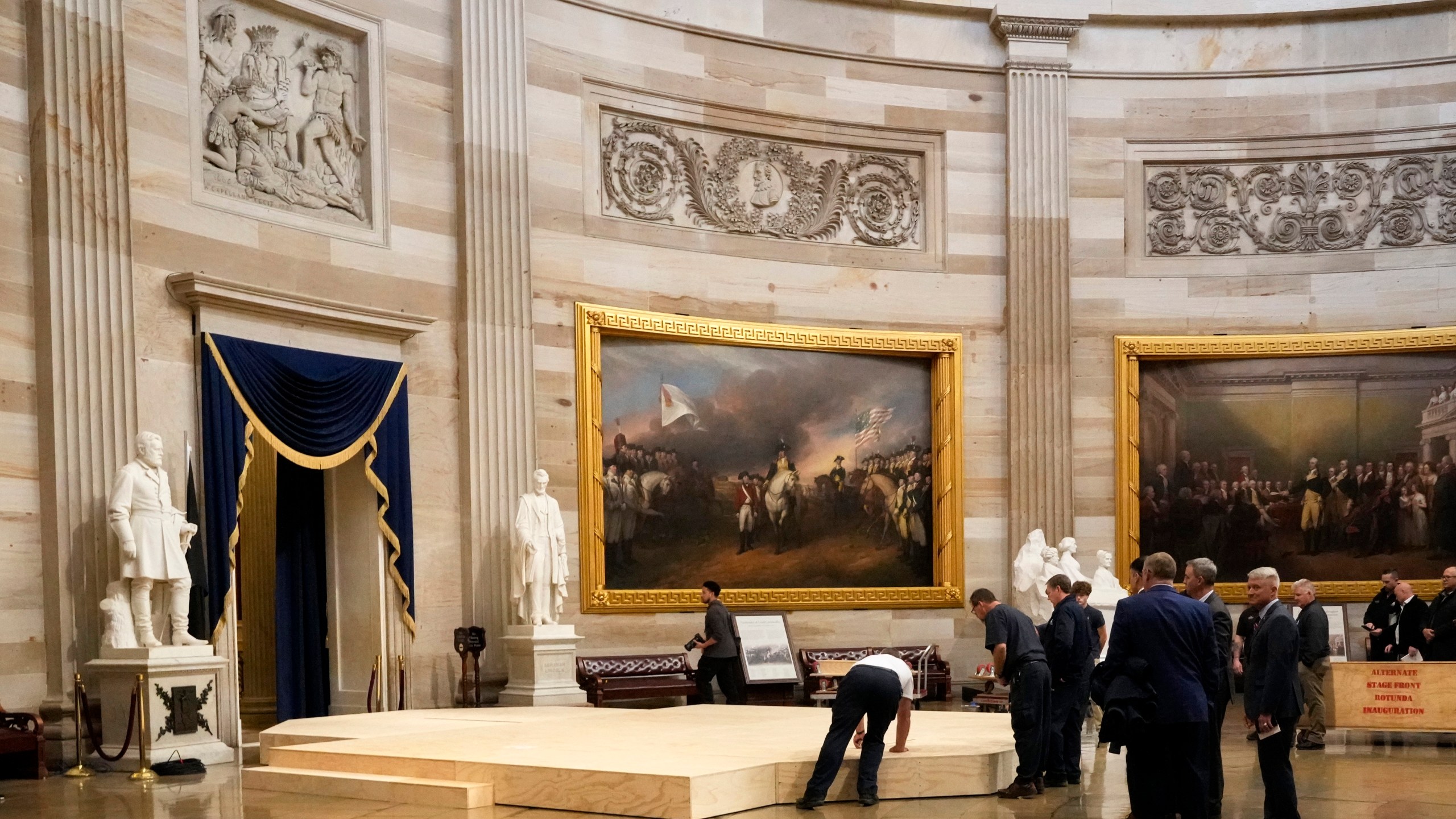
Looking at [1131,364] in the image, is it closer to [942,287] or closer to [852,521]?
[942,287]

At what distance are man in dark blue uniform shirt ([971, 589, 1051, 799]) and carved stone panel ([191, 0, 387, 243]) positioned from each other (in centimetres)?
897

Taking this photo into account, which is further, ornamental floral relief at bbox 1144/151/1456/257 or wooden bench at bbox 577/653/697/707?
ornamental floral relief at bbox 1144/151/1456/257

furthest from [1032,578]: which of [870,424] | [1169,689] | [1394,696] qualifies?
[1169,689]

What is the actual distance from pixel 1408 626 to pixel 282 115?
13.6 metres

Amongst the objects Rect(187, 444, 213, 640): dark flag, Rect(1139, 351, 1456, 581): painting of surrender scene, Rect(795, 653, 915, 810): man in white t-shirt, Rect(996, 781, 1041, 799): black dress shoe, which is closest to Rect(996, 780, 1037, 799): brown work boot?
Rect(996, 781, 1041, 799): black dress shoe

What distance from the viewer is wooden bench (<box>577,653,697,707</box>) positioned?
57.9ft

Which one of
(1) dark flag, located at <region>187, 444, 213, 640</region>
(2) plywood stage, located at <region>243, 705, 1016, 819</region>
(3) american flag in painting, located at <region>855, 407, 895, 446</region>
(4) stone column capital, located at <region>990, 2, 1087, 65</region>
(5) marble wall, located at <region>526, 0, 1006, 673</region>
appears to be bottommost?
(2) plywood stage, located at <region>243, 705, 1016, 819</region>

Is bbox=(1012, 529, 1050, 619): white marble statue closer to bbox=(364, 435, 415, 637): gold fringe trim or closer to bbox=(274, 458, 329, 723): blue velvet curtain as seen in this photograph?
bbox=(364, 435, 415, 637): gold fringe trim

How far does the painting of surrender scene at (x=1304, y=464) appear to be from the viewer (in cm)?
2164

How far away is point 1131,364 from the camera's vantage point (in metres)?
22.1

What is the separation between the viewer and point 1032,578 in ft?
66.4

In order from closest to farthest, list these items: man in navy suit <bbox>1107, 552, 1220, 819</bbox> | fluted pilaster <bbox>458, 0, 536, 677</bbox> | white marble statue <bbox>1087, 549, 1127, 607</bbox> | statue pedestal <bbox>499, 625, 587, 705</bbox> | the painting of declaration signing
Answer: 1. man in navy suit <bbox>1107, 552, 1220, 819</bbox>
2. statue pedestal <bbox>499, 625, 587, 705</bbox>
3. fluted pilaster <bbox>458, 0, 536, 677</bbox>
4. the painting of declaration signing
5. white marble statue <bbox>1087, 549, 1127, 607</bbox>

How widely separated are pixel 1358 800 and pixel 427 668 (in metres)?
10.2

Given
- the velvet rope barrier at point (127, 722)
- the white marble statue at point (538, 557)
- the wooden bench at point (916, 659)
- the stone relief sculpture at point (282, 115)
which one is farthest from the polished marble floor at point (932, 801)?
the wooden bench at point (916, 659)
